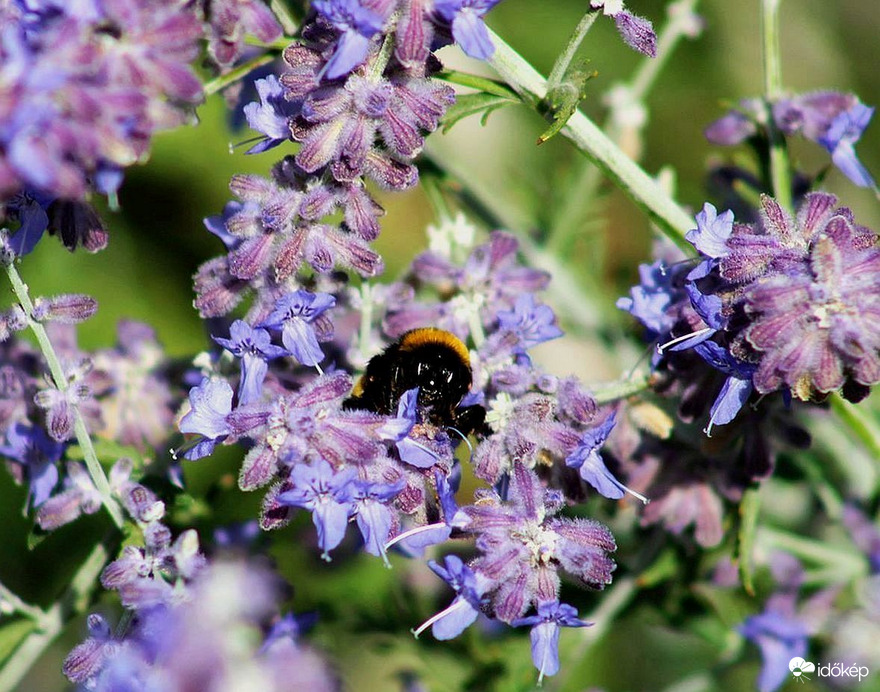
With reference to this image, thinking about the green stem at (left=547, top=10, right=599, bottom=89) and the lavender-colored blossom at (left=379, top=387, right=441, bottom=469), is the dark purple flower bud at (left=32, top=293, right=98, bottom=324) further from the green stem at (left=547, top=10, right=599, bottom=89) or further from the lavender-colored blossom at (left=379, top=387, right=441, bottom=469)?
the green stem at (left=547, top=10, right=599, bottom=89)

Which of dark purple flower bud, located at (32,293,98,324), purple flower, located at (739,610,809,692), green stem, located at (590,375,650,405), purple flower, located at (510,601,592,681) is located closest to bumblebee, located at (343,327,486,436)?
green stem, located at (590,375,650,405)

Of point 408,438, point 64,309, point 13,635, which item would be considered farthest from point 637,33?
point 13,635

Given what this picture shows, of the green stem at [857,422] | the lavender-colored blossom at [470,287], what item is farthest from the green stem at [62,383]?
the green stem at [857,422]

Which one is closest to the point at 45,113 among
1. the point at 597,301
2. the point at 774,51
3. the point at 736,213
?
the point at 774,51

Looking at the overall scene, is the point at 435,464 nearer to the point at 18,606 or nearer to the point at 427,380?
the point at 427,380

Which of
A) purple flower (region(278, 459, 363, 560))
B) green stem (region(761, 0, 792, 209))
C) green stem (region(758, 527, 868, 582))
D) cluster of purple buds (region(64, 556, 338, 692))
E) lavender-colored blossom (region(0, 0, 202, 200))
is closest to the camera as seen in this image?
cluster of purple buds (region(64, 556, 338, 692))

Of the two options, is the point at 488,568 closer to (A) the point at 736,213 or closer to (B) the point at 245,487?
(B) the point at 245,487
